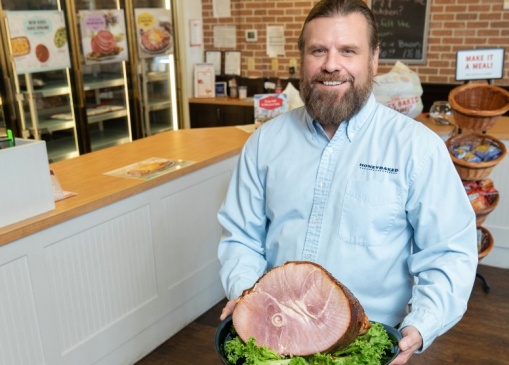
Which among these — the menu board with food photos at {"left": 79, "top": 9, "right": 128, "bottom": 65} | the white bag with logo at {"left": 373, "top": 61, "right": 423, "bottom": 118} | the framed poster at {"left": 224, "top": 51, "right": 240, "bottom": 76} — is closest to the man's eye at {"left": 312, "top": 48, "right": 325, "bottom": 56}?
the white bag with logo at {"left": 373, "top": 61, "right": 423, "bottom": 118}

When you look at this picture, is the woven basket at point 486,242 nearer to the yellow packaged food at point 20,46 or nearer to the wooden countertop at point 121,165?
the wooden countertop at point 121,165

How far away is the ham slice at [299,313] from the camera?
1.04 metres

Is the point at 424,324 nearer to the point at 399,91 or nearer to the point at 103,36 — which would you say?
the point at 399,91

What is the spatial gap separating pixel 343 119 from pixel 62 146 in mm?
3810

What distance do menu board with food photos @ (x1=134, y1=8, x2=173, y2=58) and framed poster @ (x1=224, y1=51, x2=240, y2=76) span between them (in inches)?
25.1

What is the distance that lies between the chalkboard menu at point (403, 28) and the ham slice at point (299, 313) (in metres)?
4.16

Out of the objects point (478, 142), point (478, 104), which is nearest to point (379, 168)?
point (478, 142)

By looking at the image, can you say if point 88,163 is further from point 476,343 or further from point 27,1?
point 476,343

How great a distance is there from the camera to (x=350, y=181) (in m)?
1.31

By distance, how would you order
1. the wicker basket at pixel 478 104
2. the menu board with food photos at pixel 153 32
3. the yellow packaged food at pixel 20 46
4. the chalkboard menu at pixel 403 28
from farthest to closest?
the menu board with food photos at pixel 153 32 < the chalkboard menu at pixel 403 28 < the yellow packaged food at pixel 20 46 < the wicker basket at pixel 478 104

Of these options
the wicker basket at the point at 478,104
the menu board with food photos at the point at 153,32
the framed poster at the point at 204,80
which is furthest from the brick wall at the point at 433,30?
the wicker basket at the point at 478,104

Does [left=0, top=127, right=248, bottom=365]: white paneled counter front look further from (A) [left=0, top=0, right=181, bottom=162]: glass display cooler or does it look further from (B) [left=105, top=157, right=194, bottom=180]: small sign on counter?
(A) [left=0, top=0, right=181, bottom=162]: glass display cooler

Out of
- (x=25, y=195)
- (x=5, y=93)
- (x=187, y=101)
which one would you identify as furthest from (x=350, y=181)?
(x=187, y=101)

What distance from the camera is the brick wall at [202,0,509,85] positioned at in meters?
4.46
